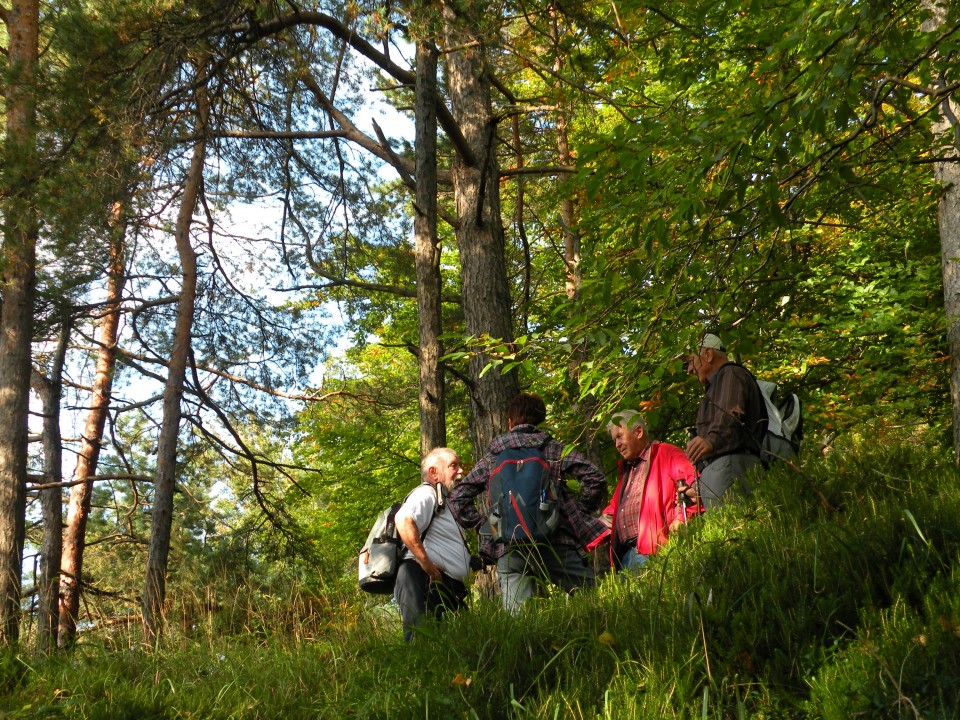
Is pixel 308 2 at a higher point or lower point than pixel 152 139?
higher

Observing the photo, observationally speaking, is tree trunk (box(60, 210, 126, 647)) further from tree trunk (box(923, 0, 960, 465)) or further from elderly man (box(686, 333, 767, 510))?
→ tree trunk (box(923, 0, 960, 465))

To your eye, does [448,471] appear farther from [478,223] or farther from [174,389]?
[174,389]

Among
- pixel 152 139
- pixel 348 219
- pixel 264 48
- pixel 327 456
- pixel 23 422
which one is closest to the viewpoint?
pixel 152 139

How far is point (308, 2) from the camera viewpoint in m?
8.42

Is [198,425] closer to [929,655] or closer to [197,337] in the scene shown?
[197,337]

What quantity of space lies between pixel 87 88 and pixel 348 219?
12.8ft

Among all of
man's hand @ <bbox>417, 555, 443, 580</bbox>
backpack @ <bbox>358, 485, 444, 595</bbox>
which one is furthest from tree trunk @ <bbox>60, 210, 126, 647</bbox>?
man's hand @ <bbox>417, 555, 443, 580</bbox>

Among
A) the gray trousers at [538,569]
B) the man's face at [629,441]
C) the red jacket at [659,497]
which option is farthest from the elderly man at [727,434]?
the gray trousers at [538,569]

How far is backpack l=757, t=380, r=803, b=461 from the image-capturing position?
5.18 meters

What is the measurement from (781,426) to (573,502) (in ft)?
4.46

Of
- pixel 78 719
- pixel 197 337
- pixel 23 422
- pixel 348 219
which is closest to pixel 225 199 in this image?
pixel 197 337

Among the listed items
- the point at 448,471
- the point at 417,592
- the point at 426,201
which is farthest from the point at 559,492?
the point at 426,201

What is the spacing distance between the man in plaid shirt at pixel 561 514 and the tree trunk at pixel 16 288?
4.73 metres

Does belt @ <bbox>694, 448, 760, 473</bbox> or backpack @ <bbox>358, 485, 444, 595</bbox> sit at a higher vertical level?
belt @ <bbox>694, 448, 760, 473</bbox>
